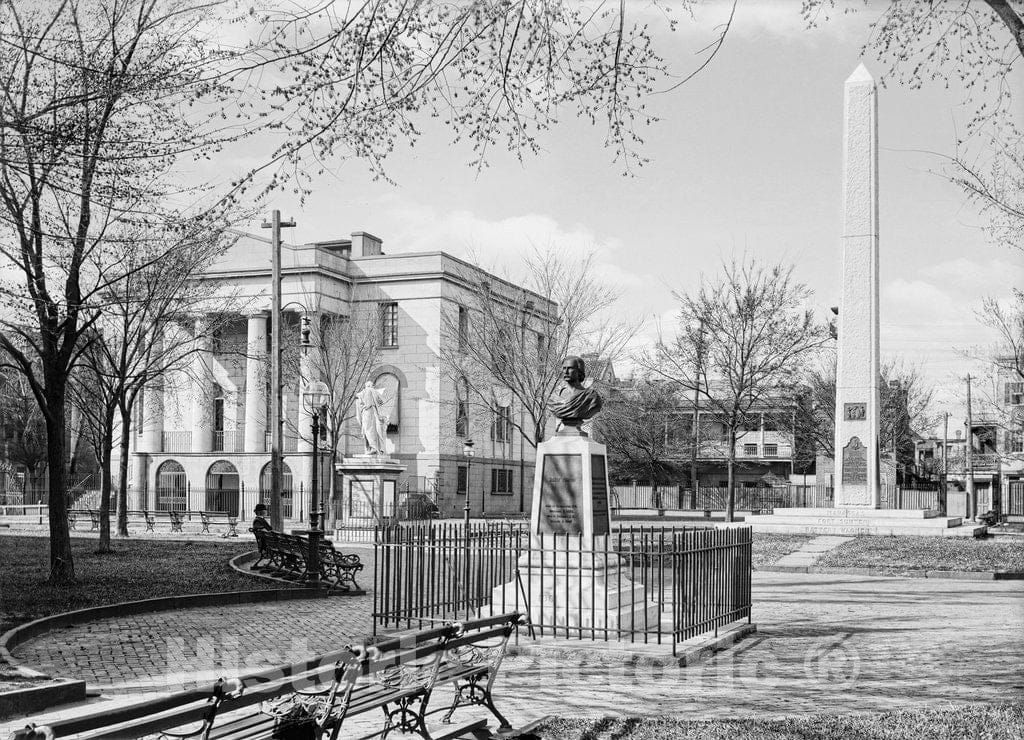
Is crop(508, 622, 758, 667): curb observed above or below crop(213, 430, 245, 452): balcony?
below

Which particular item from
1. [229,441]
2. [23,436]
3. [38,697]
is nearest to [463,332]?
[229,441]

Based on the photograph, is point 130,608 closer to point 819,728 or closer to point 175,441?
point 819,728

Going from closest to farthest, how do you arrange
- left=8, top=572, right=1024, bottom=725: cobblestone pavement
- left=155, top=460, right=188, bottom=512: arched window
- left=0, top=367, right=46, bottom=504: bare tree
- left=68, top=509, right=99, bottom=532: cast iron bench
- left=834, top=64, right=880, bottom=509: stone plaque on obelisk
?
left=8, top=572, right=1024, bottom=725: cobblestone pavement < left=834, top=64, right=880, bottom=509: stone plaque on obelisk < left=68, top=509, right=99, bottom=532: cast iron bench < left=155, top=460, right=188, bottom=512: arched window < left=0, top=367, right=46, bottom=504: bare tree

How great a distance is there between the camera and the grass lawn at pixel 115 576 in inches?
575

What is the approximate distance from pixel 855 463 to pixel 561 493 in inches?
996

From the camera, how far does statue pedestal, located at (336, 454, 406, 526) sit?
115 feet

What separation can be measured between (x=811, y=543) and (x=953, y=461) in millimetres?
52101

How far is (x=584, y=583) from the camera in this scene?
11.5 meters

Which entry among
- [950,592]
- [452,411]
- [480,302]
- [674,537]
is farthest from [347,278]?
[674,537]

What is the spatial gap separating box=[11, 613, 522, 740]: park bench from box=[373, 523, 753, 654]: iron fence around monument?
3.15 metres

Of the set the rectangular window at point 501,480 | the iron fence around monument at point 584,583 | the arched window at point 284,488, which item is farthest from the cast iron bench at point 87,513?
the iron fence around monument at point 584,583

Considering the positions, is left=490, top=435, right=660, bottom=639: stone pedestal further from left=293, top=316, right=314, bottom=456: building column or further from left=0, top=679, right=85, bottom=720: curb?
left=293, top=316, right=314, bottom=456: building column

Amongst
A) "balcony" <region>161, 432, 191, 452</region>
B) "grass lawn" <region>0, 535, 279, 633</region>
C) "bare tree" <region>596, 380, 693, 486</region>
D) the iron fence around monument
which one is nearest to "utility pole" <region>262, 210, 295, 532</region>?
"grass lawn" <region>0, 535, 279, 633</region>

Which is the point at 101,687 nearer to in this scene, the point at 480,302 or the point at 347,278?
the point at 480,302
